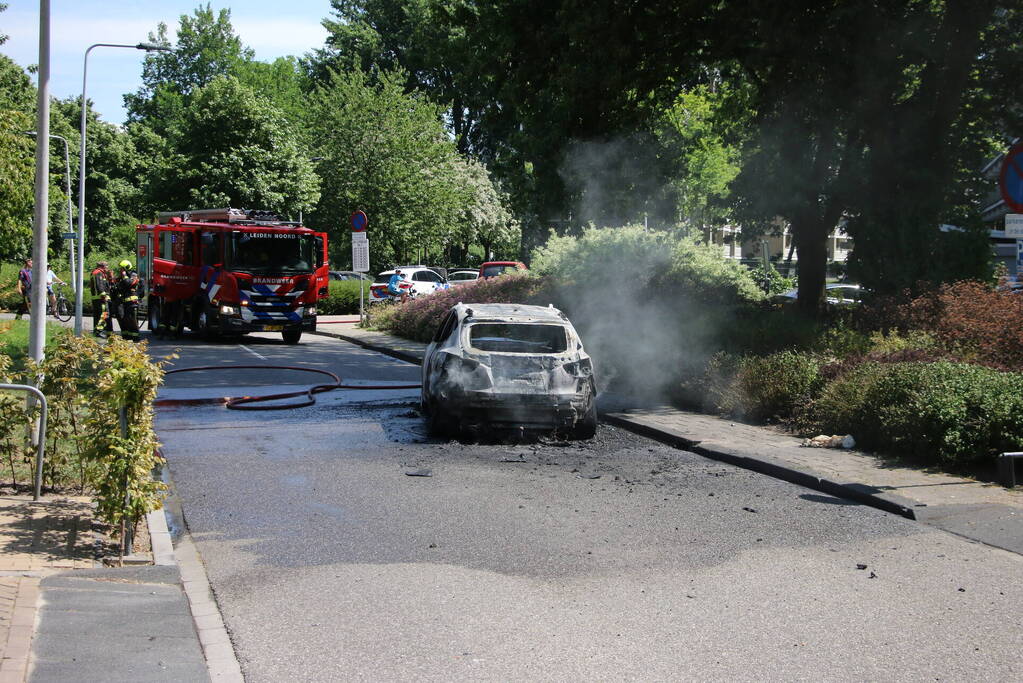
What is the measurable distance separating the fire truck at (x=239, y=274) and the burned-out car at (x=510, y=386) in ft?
44.8

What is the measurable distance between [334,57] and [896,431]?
57678 mm

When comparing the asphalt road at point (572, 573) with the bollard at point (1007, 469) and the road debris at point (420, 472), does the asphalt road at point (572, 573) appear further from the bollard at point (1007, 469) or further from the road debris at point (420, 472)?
the bollard at point (1007, 469)

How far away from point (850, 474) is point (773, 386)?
3.32 m

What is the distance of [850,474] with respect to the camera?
9.31m

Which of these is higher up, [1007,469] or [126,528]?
[1007,469]

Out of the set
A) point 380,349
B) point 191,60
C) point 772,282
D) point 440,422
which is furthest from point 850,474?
point 191,60

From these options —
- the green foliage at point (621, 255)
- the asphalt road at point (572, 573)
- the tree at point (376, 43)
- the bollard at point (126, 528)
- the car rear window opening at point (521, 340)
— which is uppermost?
the tree at point (376, 43)

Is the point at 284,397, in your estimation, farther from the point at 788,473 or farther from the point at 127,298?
the point at 127,298

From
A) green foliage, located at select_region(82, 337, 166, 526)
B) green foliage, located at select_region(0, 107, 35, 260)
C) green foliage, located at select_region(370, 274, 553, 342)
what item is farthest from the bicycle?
green foliage, located at select_region(82, 337, 166, 526)

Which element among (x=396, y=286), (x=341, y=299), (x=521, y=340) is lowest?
(x=521, y=340)

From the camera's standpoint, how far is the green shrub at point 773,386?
40.5 feet

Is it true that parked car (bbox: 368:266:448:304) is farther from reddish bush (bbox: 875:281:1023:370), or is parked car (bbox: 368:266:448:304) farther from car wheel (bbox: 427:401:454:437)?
car wheel (bbox: 427:401:454:437)

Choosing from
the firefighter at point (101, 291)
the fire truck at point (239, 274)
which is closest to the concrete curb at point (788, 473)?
the fire truck at point (239, 274)

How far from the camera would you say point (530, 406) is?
1124 cm
